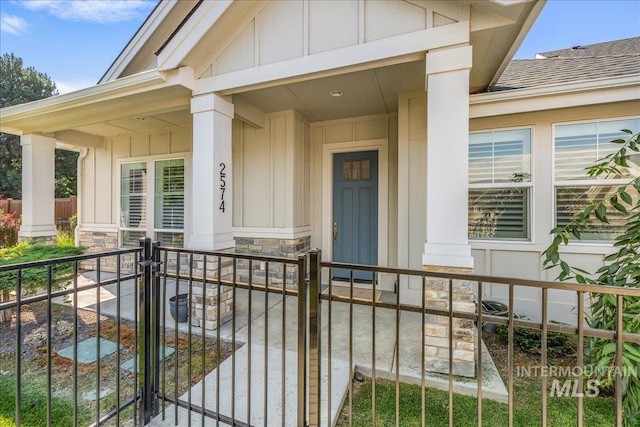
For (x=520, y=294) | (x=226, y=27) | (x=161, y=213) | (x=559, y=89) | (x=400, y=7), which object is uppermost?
(x=226, y=27)

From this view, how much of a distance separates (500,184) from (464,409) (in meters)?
2.90

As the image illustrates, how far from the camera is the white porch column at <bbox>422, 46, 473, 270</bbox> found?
2.58 m

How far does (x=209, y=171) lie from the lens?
3.62 meters

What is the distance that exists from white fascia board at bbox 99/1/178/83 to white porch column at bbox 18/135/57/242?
2.06m

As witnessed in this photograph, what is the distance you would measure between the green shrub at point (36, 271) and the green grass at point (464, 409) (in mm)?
3279

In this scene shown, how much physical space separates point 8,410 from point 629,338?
400 cm

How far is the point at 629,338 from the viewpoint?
1.23 metres

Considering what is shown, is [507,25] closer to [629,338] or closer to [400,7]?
[400,7]

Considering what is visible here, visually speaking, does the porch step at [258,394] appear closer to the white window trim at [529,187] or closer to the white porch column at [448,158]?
the white porch column at [448,158]

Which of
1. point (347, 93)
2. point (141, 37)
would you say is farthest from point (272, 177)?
point (141, 37)

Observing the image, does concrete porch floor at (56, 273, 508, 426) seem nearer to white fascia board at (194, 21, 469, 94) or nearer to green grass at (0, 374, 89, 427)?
green grass at (0, 374, 89, 427)

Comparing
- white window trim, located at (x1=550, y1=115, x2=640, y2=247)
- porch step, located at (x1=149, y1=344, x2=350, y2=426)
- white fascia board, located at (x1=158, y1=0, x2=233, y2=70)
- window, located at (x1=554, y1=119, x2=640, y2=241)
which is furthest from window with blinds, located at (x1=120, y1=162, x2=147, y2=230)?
window, located at (x1=554, y1=119, x2=640, y2=241)

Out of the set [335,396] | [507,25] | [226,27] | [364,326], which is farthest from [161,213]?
[507,25]

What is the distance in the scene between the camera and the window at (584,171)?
349 centimetres
